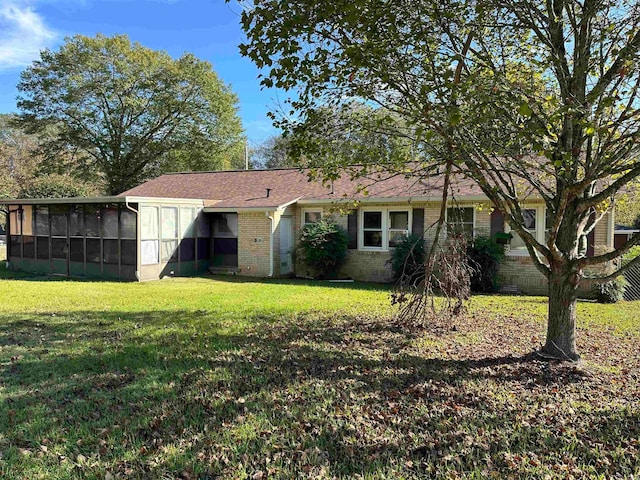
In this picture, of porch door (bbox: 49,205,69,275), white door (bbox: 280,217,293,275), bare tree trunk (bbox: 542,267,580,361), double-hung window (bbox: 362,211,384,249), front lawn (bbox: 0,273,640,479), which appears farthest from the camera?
white door (bbox: 280,217,293,275)

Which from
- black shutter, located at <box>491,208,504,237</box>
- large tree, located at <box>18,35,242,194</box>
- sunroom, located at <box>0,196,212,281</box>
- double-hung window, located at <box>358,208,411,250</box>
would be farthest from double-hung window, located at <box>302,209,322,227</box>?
large tree, located at <box>18,35,242,194</box>

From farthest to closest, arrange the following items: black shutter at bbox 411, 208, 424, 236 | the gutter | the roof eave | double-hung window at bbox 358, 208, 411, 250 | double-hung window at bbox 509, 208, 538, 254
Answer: double-hung window at bbox 358, 208, 411, 250 → black shutter at bbox 411, 208, 424, 236 → the roof eave → the gutter → double-hung window at bbox 509, 208, 538, 254

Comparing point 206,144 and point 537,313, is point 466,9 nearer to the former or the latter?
point 537,313

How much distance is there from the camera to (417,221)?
14.4 metres

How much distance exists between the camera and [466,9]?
5.77 meters

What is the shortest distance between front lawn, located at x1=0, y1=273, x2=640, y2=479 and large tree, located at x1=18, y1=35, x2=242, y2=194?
24.5 meters

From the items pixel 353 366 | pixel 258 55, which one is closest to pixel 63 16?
pixel 258 55

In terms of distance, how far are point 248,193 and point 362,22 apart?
13.3 m

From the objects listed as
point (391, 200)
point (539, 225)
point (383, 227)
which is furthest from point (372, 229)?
point (539, 225)

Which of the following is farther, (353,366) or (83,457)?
(353,366)

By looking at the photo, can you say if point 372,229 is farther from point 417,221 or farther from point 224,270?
point 224,270

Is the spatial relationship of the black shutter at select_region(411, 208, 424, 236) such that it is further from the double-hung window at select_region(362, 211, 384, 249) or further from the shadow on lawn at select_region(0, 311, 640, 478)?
the shadow on lawn at select_region(0, 311, 640, 478)

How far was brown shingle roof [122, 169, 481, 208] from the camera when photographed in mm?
14340

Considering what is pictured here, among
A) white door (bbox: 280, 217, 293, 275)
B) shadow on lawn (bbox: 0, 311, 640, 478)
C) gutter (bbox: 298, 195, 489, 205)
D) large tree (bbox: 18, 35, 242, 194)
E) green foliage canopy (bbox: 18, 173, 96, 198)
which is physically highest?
large tree (bbox: 18, 35, 242, 194)
